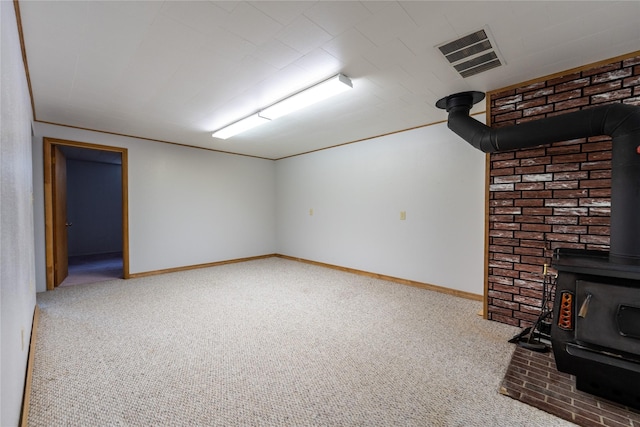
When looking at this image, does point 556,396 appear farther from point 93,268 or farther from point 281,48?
point 93,268

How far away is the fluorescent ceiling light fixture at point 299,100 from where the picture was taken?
8.55 ft

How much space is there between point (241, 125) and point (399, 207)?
270 cm

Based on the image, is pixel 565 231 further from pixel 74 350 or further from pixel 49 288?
pixel 49 288

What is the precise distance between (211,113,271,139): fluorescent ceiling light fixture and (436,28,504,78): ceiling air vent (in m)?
2.27

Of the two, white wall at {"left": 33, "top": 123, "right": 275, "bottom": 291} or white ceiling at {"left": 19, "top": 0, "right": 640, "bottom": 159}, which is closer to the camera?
white ceiling at {"left": 19, "top": 0, "right": 640, "bottom": 159}

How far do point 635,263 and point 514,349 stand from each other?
1079mm

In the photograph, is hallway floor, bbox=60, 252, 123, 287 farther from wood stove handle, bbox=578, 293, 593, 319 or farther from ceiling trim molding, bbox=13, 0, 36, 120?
Answer: wood stove handle, bbox=578, 293, 593, 319

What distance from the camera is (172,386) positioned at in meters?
1.88

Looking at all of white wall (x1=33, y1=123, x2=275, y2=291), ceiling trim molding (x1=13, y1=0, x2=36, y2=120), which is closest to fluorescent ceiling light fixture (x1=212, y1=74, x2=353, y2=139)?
white wall (x1=33, y1=123, x2=275, y2=291)

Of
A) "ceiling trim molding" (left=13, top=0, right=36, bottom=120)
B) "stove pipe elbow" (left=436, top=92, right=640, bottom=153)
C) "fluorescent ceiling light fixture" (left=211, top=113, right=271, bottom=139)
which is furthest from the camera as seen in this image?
"fluorescent ceiling light fixture" (left=211, top=113, right=271, bottom=139)

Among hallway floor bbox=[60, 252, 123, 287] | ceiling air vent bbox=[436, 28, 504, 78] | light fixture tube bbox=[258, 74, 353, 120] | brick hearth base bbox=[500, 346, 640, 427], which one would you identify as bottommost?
hallway floor bbox=[60, 252, 123, 287]

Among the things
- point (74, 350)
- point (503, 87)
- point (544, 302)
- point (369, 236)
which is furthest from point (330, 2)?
point (369, 236)

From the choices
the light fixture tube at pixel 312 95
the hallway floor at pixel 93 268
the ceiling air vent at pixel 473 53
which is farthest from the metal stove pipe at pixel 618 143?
the hallway floor at pixel 93 268

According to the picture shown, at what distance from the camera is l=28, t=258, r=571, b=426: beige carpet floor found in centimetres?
164
